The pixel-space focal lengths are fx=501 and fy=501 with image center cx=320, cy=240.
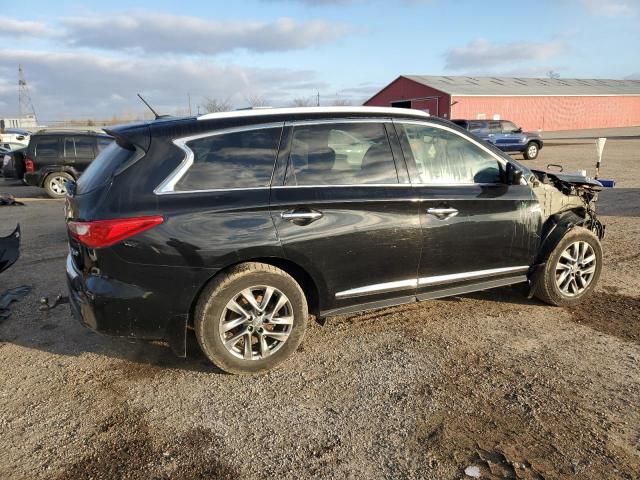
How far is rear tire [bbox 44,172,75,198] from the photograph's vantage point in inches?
498

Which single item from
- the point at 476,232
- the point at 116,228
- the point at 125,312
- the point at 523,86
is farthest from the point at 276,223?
the point at 523,86

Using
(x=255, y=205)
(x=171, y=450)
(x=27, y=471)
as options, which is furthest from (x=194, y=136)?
(x=27, y=471)

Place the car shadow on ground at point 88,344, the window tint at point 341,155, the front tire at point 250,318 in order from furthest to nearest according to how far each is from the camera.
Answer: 1. the car shadow on ground at point 88,344
2. the window tint at point 341,155
3. the front tire at point 250,318

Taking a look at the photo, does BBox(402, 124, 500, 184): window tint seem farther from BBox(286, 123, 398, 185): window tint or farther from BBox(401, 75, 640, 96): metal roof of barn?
BBox(401, 75, 640, 96): metal roof of barn

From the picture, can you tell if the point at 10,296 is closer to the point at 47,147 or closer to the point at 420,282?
the point at 420,282

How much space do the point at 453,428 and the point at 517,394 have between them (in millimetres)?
612

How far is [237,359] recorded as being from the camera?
355 cm

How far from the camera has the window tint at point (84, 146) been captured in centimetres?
1287

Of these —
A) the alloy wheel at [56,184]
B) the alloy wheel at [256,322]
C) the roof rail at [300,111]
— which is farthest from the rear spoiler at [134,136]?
the alloy wheel at [56,184]

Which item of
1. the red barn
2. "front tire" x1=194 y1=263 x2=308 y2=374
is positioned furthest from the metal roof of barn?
"front tire" x1=194 y1=263 x2=308 y2=374

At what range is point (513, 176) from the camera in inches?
167

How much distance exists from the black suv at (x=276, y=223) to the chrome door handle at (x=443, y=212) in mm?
15

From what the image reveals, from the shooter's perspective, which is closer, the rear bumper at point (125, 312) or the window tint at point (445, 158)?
the rear bumper at point (125, 312)

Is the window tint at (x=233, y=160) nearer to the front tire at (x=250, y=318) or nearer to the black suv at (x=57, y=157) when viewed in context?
the front tire at (x=250, y=318)
